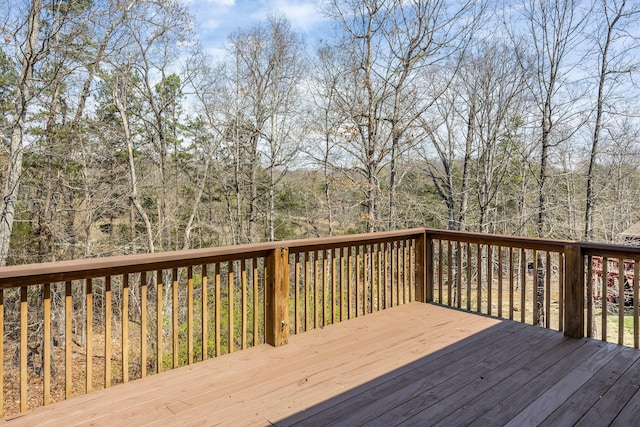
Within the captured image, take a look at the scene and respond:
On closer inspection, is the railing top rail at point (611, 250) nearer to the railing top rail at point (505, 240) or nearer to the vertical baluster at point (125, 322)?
the railing top rail at point (505, 240)

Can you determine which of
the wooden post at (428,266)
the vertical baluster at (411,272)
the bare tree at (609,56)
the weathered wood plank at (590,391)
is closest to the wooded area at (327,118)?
the bare tree at (609,56)

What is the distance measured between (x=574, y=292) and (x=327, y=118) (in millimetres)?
8575

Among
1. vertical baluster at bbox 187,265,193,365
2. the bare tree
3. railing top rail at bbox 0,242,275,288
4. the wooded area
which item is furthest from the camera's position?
the wooded area

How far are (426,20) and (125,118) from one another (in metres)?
7.50

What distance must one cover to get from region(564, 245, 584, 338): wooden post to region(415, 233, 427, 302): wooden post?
146 centimetres

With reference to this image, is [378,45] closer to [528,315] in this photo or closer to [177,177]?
[177,177]

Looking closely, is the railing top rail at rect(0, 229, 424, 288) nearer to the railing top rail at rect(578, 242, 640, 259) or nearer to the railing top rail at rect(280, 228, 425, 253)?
the railing top rail at rect(280, 228, 425, 253)

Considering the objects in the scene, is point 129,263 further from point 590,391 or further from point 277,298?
point 590,391

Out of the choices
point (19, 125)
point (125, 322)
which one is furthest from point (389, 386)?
point (19, 125)

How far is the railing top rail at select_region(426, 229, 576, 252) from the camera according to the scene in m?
3.45

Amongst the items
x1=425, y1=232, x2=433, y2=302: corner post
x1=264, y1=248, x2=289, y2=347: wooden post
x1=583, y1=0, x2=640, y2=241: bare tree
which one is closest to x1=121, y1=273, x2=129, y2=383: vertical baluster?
x1=264, y1=248, x2=289, y2=347: wooden post

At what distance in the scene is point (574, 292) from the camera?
3.33m

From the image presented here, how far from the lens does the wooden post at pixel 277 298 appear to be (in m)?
3.13

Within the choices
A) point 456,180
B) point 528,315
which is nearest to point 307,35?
point 456,180
